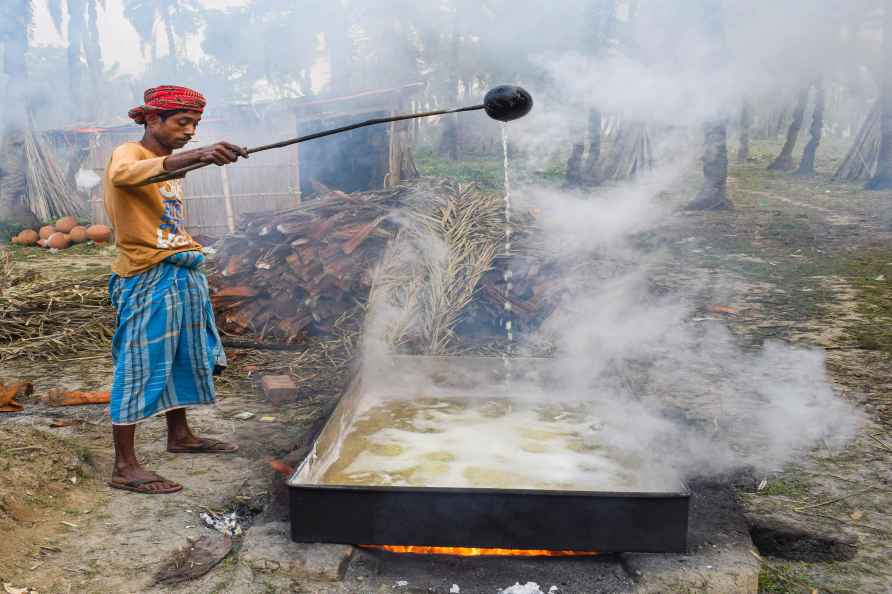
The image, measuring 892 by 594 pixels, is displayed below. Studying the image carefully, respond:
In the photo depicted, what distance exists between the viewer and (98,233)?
39.7 feet

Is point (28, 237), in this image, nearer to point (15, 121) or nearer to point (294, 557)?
point (15, 121)

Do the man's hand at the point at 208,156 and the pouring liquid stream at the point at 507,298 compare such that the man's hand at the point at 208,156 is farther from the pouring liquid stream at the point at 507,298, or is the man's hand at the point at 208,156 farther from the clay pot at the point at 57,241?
the clay pot at the point at 57,241

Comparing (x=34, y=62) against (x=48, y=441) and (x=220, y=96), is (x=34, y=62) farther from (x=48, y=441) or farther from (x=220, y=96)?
(x=48, y=441)

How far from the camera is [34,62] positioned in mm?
63812

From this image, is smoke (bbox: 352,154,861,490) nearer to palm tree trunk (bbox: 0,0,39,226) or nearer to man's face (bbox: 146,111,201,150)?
man's face (bbox: 146,111,201,150)

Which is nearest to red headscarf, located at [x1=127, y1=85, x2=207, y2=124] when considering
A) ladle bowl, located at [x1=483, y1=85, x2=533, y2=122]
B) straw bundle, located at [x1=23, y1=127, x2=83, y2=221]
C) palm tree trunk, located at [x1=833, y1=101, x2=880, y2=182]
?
ladle bowl, located at [x1=483, y1=85, x2=533, y2=122]

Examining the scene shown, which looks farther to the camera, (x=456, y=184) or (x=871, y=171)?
(x=871, y=171)

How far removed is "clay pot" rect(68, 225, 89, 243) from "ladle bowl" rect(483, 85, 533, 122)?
10979 mm

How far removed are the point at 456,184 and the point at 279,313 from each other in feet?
8.37

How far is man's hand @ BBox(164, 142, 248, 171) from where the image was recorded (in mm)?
2799

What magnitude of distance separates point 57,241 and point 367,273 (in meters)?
8.32

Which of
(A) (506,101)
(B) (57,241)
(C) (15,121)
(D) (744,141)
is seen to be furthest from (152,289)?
(D) (744,141)

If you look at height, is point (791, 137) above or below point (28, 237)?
above

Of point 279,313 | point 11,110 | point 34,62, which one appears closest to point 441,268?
point 279,313
